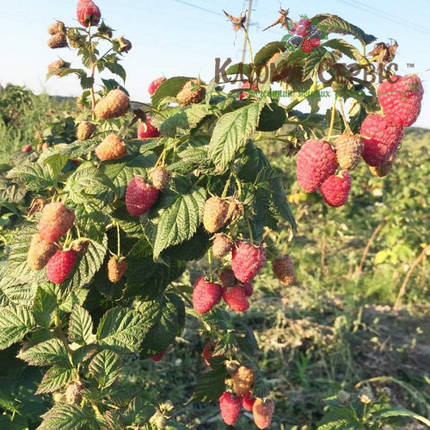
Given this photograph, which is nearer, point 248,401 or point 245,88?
point 245,88

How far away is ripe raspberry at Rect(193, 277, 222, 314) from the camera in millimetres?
1229

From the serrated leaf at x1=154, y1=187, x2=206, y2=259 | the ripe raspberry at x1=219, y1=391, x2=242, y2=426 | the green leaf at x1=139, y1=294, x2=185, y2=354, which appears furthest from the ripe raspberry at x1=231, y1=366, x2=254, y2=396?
the serrated leaf at x1=154, y1=187, x2=206, y2=259

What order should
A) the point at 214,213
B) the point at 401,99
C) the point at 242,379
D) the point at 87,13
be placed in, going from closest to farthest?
the point at 401,99
the point at 214,213
the point at 242,379
the point at 87,13

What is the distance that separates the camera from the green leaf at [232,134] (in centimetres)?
89

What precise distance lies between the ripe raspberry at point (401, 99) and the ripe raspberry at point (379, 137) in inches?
0.6

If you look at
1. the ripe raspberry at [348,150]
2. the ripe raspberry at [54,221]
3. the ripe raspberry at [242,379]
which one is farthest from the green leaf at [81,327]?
the ripe raspberry at [348,150]

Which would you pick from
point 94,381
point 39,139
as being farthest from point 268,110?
point 39,139

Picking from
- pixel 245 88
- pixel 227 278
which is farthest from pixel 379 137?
pixel 227 278

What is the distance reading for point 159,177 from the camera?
0.97 meters

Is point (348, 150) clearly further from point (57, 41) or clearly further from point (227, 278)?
point (57, 41)

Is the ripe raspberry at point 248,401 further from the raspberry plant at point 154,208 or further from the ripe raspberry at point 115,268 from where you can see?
the ripe raspberry at point 115,268

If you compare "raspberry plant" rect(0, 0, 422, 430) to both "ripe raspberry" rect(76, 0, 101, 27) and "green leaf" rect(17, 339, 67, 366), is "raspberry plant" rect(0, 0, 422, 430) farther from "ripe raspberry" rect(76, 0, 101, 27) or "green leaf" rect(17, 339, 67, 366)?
"ripe raspberry" rect(76, 0, 101, 27)

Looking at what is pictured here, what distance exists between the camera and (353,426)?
1.66 m

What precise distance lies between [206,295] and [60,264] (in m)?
0.41
